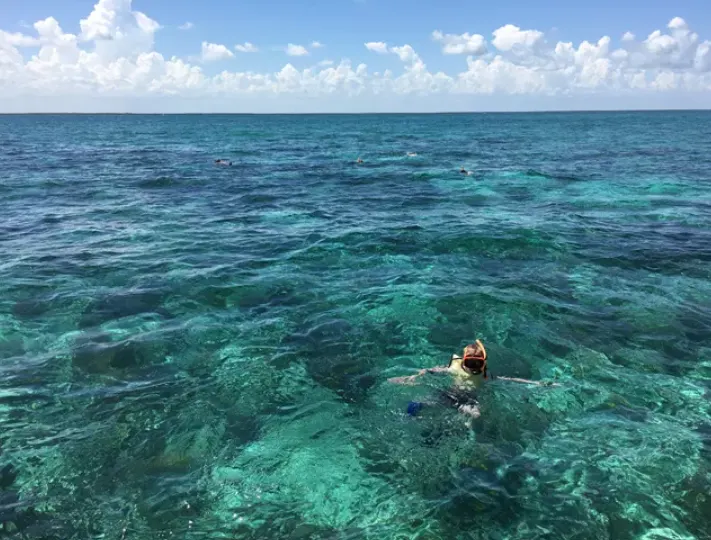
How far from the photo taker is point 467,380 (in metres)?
11.7

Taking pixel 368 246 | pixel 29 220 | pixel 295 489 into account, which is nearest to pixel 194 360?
pixel 295 489

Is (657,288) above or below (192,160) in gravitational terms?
below

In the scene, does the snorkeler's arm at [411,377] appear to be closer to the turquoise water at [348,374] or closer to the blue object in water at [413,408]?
the turquoise water at [348,374]

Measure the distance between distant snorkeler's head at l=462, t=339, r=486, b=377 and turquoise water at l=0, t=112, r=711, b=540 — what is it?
91 cm

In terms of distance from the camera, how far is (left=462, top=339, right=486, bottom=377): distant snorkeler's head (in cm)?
1118

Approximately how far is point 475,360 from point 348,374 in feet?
12.0

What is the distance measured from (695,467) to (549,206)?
83.3ft

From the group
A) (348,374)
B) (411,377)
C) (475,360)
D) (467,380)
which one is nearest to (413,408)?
(411,377)

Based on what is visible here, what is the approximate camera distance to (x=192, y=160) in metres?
58.0

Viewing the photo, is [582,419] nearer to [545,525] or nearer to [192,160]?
[545,525]

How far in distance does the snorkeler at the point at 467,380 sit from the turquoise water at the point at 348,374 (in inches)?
11.8

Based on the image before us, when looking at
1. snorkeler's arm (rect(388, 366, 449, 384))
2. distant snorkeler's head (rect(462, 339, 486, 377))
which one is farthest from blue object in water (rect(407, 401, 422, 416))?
distant snorkeler's head (rect(462, 339, 486, 377))

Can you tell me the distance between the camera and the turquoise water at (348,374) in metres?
8.57

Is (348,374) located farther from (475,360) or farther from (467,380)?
(475,360)
